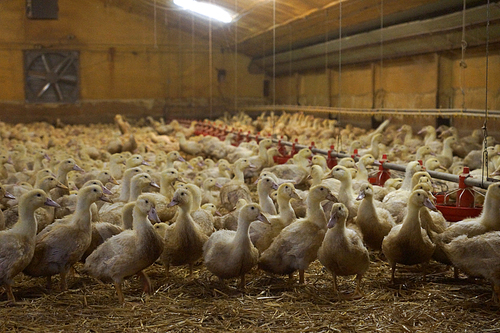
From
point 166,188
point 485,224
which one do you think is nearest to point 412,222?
point 485,224

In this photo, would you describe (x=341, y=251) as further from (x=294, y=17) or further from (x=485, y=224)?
(x=294, y=17)

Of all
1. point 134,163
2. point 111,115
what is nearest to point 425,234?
point 134,163

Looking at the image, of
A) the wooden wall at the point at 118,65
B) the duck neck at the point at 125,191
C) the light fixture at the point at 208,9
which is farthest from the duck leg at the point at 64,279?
the wooden wall at the point at 118,65

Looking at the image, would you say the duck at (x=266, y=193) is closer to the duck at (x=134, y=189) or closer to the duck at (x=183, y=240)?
the duck at (x=183, y=240)

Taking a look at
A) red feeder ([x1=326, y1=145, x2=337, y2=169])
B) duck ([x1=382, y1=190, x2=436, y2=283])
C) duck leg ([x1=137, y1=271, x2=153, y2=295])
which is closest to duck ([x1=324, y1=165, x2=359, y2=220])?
duck ([x1=382, y1=190, x2=436, y2=283])

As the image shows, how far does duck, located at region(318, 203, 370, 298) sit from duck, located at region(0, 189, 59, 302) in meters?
2.31

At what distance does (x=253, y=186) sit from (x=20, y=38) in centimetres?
1549

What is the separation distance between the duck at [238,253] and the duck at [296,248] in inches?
6.5

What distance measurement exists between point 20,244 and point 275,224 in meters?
2.28

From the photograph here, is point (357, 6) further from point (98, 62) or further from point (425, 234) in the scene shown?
point (98, 62)

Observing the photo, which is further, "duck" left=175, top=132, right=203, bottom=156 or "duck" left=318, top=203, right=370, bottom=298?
"duck" left=175, top=132, right=203, bottom=156

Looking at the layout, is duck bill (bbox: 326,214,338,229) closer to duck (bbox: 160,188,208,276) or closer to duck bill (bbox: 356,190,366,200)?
duck bill (bbox: 356,190,366,200)

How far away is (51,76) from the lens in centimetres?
2147

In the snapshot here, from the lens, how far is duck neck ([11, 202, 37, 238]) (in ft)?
14.3
